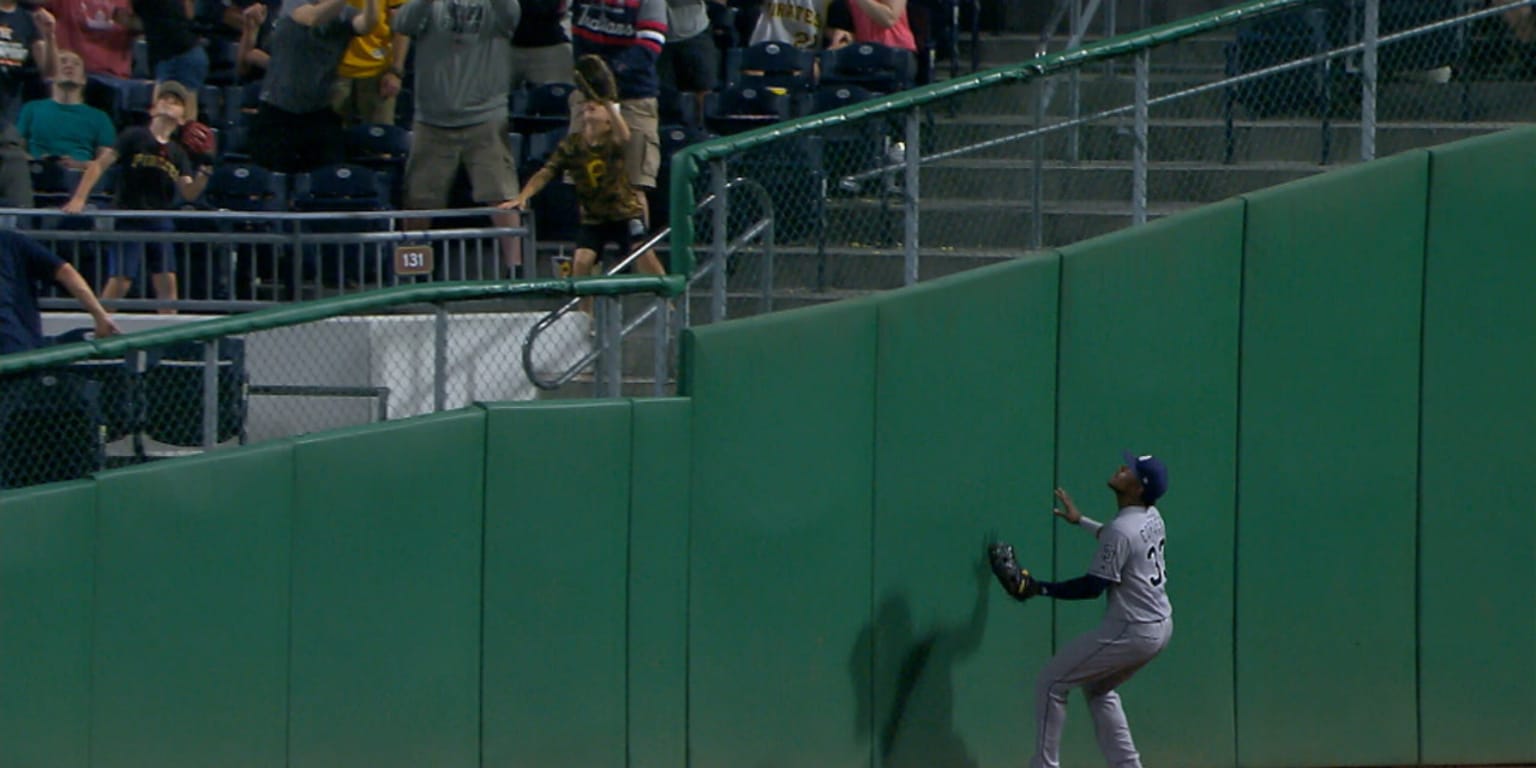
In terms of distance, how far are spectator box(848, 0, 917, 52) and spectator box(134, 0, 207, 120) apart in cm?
431

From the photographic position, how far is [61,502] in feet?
26.2

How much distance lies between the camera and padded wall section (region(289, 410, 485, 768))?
28.3 feet

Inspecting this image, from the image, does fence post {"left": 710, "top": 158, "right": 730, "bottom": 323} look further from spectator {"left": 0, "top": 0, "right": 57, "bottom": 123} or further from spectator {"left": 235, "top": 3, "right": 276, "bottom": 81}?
spectator {"left": 0, "top": 0, "right": 57, "bottom": 123}

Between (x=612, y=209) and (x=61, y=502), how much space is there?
4.28 m

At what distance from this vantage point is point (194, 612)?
329 inches

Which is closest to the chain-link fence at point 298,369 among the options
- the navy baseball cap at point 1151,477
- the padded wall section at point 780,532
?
the padded wall section at point 780,532

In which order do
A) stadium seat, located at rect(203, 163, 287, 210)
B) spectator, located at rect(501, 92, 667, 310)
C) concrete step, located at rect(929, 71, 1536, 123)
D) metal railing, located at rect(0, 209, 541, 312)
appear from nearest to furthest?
concrete step, located at rect(929, 71, 1536, 123), metal railing, located at rect(0, 209, 541, 312), spectator, located at rect(501, 92, 667, 310), stadium seat, located at rect(203, 163, 287, 210)

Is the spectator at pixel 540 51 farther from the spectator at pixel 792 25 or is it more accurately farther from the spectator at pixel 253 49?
the spectator at pixel 253 49

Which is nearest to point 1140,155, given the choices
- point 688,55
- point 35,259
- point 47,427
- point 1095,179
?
point 1095,179

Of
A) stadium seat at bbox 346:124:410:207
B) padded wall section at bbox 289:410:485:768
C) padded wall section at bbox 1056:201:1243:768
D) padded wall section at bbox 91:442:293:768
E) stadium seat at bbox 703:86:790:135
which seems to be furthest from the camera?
stadium seat at bbox 346:124:410:207

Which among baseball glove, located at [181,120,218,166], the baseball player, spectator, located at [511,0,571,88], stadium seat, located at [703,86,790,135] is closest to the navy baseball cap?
the baseball player

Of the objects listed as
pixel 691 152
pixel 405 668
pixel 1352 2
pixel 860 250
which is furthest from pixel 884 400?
pixel 1352 2

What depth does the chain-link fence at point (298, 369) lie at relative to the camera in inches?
316

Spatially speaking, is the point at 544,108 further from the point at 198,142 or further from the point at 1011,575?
the point at 1011,575
